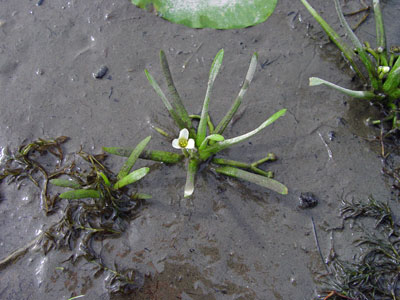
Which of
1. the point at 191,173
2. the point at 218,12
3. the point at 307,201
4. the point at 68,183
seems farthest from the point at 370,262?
Answer: the point at 218,12

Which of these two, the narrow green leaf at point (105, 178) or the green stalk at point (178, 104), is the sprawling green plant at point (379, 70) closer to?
the green stalk at point (178, 104)

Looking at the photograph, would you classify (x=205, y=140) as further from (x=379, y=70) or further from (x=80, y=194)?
(x=379, y=70)

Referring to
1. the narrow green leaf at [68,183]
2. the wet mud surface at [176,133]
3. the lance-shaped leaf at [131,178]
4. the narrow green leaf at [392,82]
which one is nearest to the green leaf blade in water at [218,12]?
the wet mud surface at [176,133]

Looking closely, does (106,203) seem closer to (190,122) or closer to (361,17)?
(190,122)

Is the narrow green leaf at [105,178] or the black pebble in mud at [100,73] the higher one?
the black pebble in mud at [100,73]

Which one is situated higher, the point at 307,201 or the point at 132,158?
the point at 132,158

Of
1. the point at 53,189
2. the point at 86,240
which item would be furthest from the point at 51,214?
the point at 86,240
